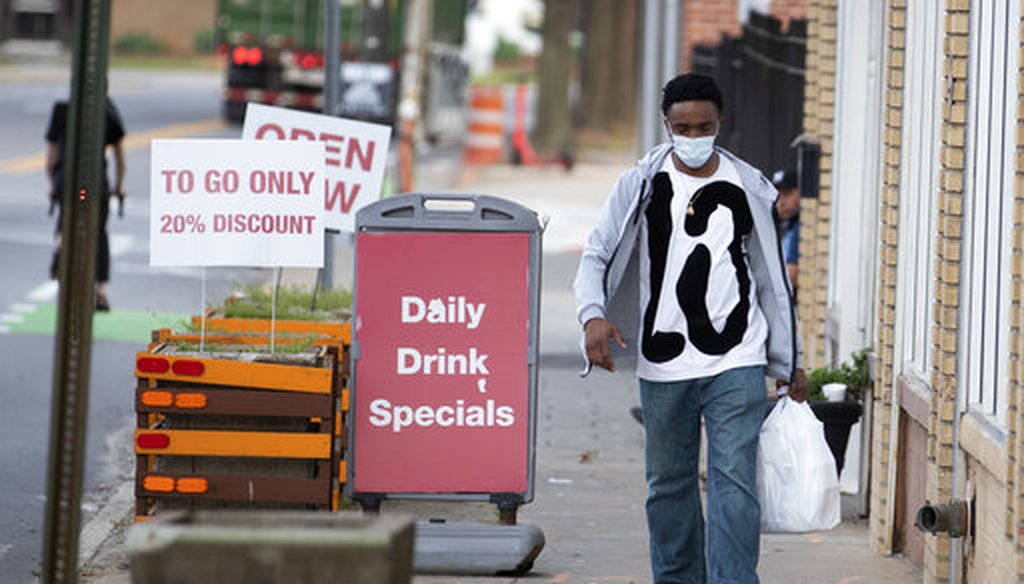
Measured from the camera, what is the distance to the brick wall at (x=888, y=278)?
9.15m

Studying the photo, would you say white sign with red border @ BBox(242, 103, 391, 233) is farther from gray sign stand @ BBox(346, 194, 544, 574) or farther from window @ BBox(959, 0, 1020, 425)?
window @ BBox(959, 0, 1020, 425)

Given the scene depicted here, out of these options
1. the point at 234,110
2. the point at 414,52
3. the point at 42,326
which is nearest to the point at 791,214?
the point at 42,326

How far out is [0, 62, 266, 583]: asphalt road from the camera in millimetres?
10516

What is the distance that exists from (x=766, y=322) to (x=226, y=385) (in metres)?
2.31

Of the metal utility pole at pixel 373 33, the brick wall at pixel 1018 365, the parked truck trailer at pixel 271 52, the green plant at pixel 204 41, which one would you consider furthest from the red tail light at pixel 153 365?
the green plant at pixel 204 41

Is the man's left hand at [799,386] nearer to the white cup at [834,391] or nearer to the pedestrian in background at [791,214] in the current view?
the white cup at [834,391]

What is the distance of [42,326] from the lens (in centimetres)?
1652

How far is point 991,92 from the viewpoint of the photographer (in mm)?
7516

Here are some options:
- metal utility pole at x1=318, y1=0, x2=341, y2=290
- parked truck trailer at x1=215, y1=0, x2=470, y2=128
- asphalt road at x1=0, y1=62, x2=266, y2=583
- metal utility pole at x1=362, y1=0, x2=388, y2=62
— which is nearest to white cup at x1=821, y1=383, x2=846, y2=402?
asphalt road at x1=0, y1=62, x2=266, y2=583

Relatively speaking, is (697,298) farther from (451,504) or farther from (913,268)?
(451,504)

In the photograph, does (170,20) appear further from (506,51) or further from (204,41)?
(506,51)

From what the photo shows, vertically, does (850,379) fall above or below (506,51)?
below

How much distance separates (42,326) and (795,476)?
10.2 meters

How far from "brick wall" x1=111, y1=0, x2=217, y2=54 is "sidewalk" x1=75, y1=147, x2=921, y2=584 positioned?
66.8m
